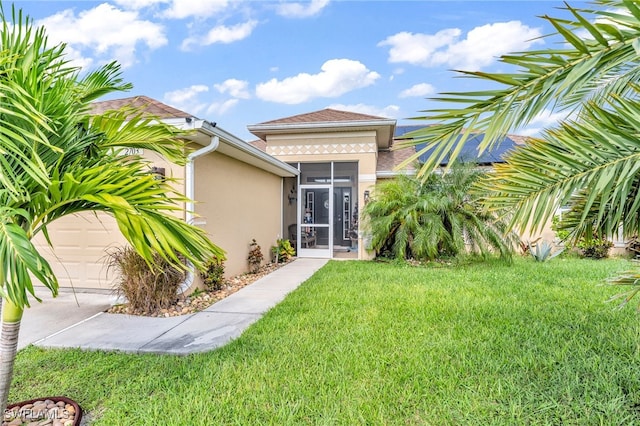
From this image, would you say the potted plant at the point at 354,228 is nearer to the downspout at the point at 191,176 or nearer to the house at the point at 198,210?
the house at the point at 198,210

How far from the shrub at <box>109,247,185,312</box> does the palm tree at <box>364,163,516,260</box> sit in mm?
6546

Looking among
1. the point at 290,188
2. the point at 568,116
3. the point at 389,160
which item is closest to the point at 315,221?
the point at 290,188

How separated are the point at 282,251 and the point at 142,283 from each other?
6.32 m

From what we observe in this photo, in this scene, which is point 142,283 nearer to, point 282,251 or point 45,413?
point 45,413

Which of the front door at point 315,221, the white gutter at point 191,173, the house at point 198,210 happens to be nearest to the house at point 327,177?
the front door at point 315,221

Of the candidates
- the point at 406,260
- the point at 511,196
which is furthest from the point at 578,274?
the point at 511,196

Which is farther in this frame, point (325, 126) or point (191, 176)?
point (325, 126)

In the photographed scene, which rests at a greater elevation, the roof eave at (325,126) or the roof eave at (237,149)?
the roof eave at (325,126)

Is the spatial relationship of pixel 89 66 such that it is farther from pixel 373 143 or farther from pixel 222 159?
pixel 373 143

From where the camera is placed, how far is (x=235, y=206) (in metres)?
8.56

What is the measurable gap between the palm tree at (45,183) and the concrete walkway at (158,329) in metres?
1.89

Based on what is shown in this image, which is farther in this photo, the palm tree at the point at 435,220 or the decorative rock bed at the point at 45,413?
the palm tree at the point at 435,220

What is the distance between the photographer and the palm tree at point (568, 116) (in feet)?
5.19

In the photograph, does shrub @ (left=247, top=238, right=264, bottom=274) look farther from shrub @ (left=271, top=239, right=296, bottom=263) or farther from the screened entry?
the screened entry
